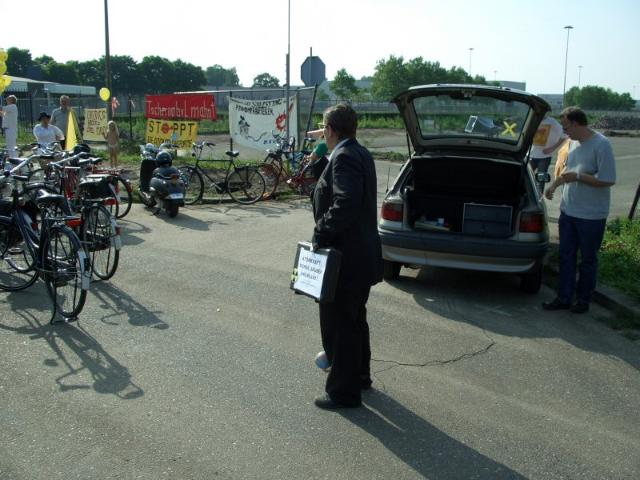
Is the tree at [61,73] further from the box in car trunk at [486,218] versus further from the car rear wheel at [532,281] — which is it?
the car rear wheel at [532,281]

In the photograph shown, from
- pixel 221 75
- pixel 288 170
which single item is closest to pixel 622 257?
pixel 288 170

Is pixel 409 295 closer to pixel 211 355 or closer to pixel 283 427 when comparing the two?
pixel 211 355

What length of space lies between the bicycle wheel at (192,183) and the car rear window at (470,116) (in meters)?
5.31

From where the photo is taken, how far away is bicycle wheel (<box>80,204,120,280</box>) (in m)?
6.78

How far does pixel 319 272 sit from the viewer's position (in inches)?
160

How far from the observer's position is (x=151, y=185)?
35.0 feet

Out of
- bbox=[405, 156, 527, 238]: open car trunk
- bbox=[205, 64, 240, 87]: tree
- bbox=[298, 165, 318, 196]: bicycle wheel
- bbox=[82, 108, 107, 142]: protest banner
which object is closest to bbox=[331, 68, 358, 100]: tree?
bbox=[82, 108, 107, 142]: protest banner

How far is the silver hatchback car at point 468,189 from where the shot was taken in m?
6.64

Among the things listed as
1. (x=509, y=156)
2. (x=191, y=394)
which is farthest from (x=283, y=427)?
(x=509, y=156)

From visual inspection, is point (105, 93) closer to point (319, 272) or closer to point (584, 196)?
point (584, 196)

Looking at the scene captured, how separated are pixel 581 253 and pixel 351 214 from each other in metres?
3.26

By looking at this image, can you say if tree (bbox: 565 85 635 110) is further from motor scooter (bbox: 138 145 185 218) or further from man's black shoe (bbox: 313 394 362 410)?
man's black shoe (bbox: 313 394 362 410)

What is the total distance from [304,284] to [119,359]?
1749 millimetres

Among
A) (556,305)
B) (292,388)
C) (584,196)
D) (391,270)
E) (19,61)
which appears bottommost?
(292,388)
